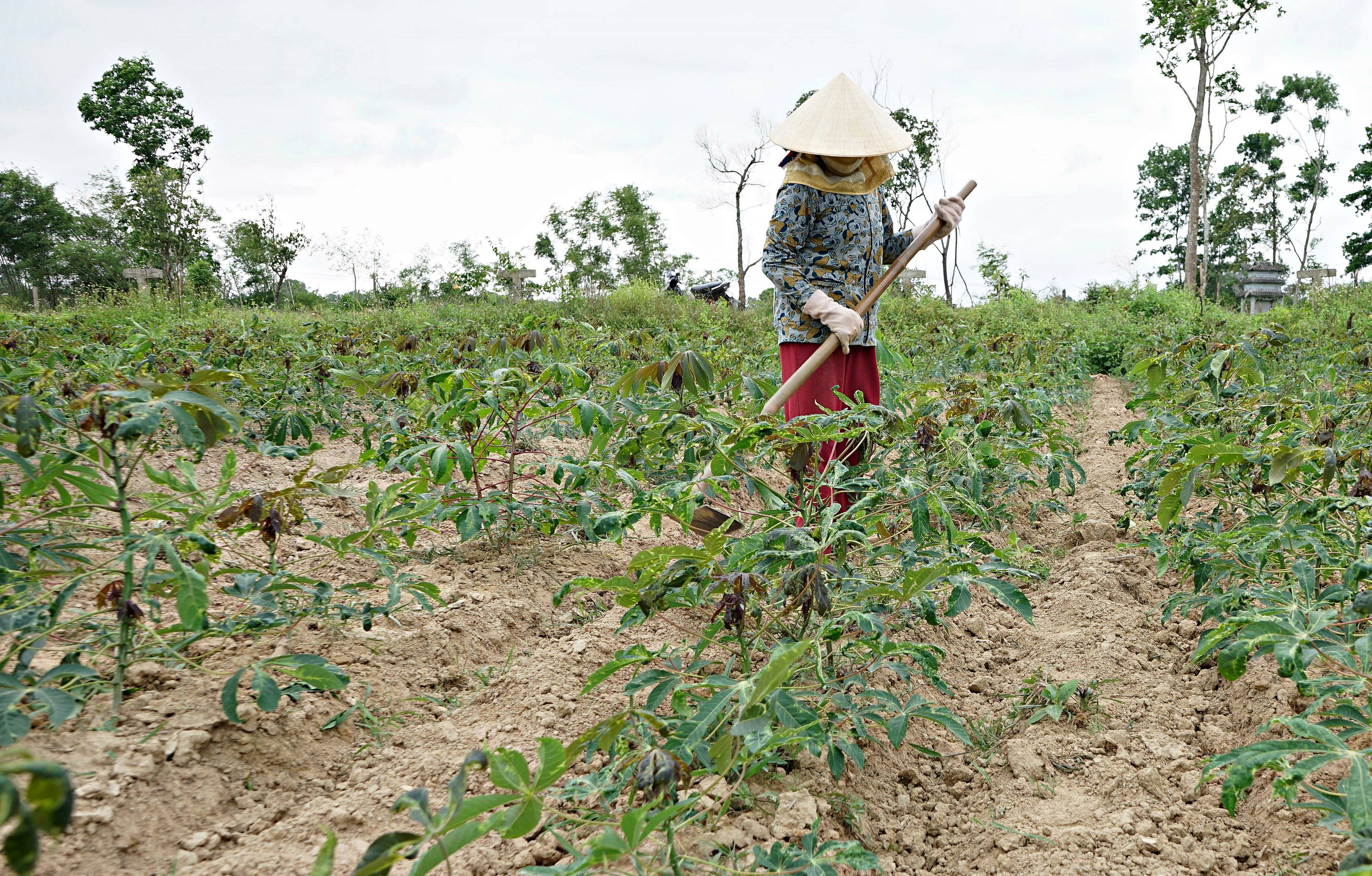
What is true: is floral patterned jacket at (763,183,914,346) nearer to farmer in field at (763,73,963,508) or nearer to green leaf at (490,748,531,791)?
farmer in field at (763,73,963,508)

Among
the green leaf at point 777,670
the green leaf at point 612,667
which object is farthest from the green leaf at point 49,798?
the green leaf at point 612,667

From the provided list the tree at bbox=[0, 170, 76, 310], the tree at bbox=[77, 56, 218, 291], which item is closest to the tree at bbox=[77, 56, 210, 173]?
the tree at bbox=[77, 56, 218, 291]

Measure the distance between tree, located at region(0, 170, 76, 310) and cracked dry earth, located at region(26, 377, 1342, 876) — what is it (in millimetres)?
45396

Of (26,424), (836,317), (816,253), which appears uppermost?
(816,253)

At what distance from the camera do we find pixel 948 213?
290cm

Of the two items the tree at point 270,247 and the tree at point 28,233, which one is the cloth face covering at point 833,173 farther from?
the tree at point 28,233

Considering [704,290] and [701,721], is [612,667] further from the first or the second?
[704,290]

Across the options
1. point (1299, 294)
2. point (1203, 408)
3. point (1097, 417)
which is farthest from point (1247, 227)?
point (1203, 408)

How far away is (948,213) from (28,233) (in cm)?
4753

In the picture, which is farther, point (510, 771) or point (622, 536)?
point (622, 536)

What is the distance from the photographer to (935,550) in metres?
1.76

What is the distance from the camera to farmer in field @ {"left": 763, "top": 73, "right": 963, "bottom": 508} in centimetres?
265

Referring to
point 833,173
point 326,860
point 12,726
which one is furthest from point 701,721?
point 833,173

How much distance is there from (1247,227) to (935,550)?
38.5 m
